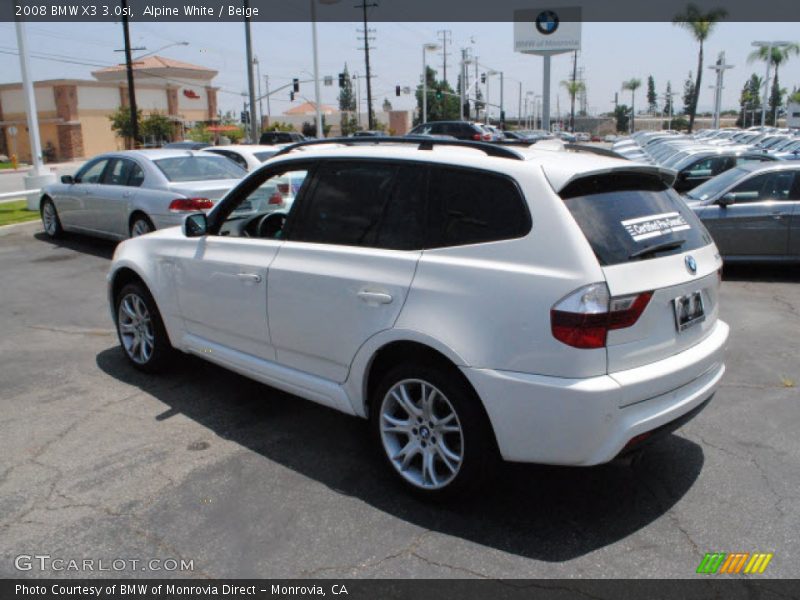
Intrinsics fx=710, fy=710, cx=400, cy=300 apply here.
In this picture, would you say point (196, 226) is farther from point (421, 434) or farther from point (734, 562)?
point (734, 562)

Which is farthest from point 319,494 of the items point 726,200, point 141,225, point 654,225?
point 726,200

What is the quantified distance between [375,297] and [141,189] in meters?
7.53

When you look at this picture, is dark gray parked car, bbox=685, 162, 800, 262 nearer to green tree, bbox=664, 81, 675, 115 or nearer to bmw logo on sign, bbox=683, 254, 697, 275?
bmw logo on sign, bbox=683, 254, 697, 275

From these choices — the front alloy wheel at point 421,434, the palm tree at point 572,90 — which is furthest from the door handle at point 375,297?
the palm tree at point 572,90

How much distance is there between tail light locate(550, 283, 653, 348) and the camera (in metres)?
3.07

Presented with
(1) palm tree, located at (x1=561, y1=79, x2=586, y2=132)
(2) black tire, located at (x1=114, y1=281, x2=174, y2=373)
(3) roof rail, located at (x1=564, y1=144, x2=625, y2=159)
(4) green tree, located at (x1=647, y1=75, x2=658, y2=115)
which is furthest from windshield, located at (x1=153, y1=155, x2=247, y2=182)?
(4) green tree, located at (x1=647, y1=75, x2=658, y2=115)

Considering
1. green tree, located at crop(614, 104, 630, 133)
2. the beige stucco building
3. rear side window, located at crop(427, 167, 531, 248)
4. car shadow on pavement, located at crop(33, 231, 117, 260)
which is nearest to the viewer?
rear side window, located at crop(427, 167, 531, 248)

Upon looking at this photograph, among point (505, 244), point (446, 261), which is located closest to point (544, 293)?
point (505, 244)

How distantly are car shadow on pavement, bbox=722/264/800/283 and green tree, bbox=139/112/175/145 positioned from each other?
50.8 meters

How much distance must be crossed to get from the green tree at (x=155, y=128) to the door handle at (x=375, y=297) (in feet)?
178

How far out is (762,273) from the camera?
9742 mm

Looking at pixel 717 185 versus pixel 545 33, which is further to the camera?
pixel 545 33

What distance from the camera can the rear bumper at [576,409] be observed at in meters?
3.09

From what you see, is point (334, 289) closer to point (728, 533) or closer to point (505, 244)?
point (505, 244)
